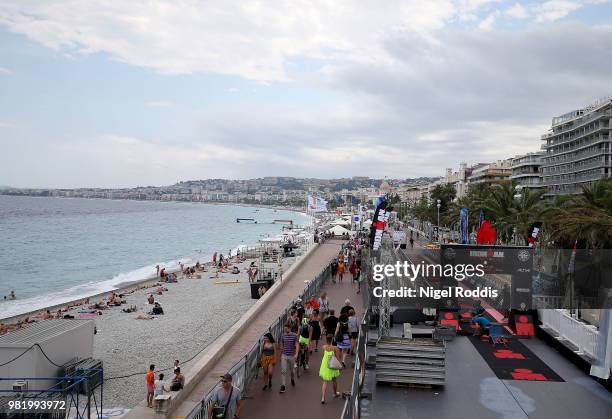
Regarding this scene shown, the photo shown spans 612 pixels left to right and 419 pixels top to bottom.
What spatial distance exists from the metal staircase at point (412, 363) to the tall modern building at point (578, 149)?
2104 inches

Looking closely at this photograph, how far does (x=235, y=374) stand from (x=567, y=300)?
10.6 meters

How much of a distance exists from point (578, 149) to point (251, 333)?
6506 cm

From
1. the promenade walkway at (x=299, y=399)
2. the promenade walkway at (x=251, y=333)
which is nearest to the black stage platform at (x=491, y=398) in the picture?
the promenade walkway at (x=299, y=399)

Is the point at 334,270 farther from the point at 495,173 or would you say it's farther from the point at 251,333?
the point at 495,173

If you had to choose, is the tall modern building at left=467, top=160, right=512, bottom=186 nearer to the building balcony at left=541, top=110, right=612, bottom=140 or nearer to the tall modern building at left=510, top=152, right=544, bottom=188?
the tall modern building at left=510, top=152, right=544, bottom=188

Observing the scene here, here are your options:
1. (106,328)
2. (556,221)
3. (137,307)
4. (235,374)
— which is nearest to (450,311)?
(235,374)

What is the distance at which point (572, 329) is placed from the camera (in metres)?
10.9

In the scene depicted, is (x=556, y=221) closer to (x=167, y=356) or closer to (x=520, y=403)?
(x=520, y=403)

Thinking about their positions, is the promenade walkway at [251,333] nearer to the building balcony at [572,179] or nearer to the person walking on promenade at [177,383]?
the person walking on promenade at [177,383]

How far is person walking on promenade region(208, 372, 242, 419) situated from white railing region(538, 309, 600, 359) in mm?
6273

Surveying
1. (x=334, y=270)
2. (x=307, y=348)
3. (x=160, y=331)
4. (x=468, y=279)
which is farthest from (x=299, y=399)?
(x=334, y=270)

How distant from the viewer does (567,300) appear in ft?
48.5

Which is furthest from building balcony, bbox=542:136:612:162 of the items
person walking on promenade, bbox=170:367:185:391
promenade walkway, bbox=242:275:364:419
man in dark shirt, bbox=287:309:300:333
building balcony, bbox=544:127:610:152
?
person walking on promenade, bbox=170:367:185:391

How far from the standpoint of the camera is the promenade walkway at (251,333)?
9.84 metres
